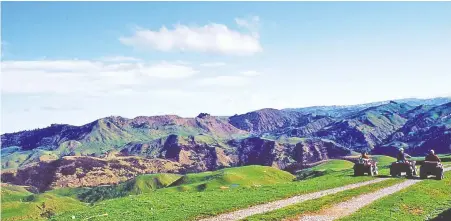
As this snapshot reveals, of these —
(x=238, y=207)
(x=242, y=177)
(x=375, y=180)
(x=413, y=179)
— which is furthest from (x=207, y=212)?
(x=242, y=177)

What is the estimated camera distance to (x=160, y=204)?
137ft

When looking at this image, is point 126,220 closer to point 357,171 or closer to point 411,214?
point 411,214

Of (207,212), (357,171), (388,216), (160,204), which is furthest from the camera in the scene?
(357,171)

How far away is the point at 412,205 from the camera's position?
1551 inches

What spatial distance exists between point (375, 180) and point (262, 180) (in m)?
108

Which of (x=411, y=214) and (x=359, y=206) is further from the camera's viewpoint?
(x=359, y=206)

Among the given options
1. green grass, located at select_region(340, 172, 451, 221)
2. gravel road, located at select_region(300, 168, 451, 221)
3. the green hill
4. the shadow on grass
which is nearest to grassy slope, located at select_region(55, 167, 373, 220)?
gravel road, located at select_region(300, 168, 451, 221)

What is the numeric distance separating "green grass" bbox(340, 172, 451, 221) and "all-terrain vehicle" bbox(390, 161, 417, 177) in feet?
28.9

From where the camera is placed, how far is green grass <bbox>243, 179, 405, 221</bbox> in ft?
113

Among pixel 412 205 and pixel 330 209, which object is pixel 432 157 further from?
pixel 330 209

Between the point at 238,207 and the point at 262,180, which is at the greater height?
the point at 238,207

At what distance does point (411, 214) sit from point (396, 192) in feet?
31.6

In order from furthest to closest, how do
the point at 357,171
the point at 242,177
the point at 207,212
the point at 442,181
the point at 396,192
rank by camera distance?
the point at 242,177, the point at 357,171, the point at 442,181, the point at 396,192, the point at 207,212

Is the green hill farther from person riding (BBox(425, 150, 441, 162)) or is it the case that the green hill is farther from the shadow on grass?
the shadow on grass
